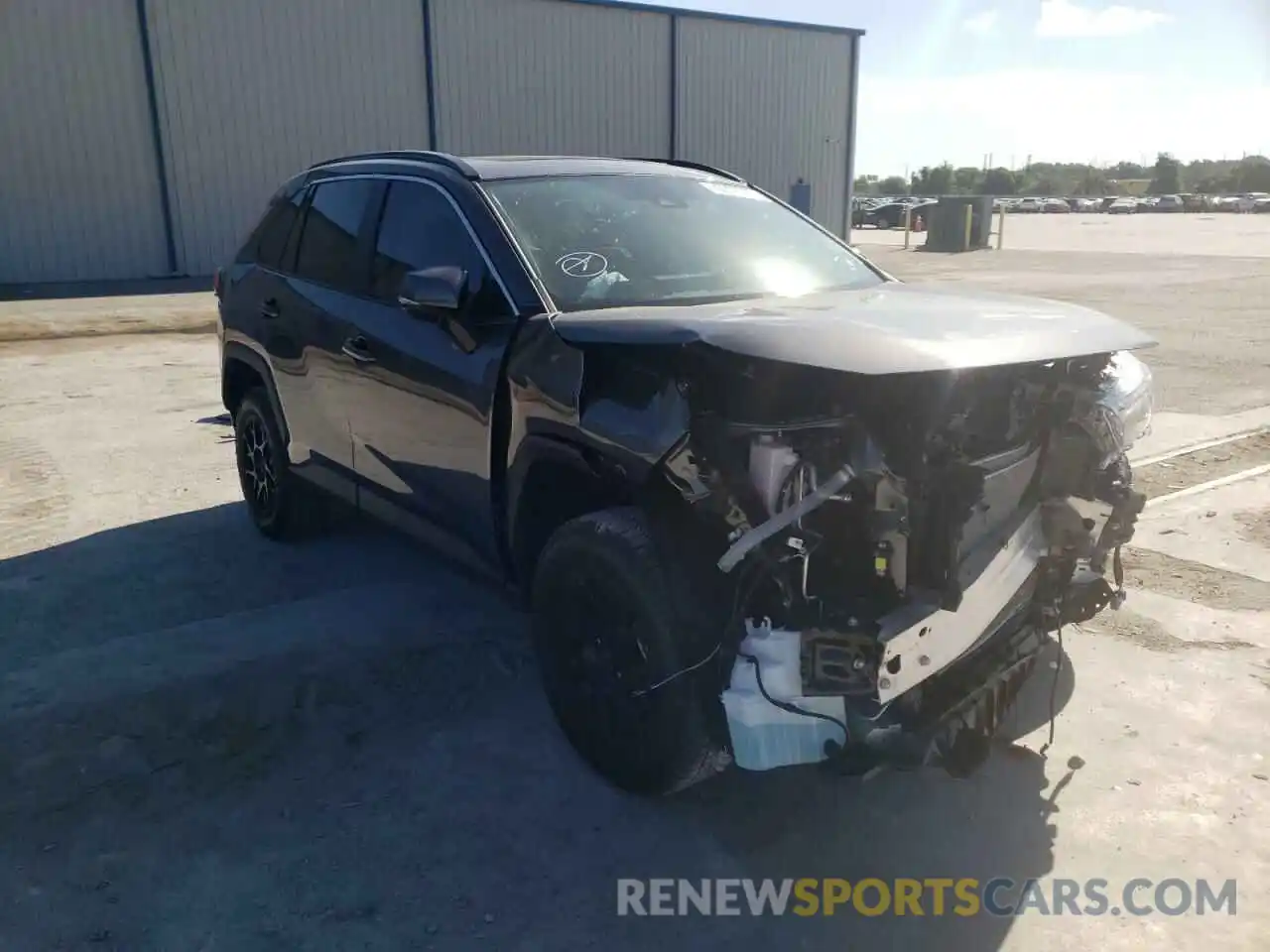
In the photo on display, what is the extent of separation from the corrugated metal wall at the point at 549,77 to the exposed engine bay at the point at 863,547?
864 inches

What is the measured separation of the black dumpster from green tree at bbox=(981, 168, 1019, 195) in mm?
78757

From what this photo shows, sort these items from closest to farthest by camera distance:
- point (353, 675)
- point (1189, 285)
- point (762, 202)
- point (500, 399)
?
point (500, 399) < point (353, 675) < point (762, 202) < point (1189, 285)

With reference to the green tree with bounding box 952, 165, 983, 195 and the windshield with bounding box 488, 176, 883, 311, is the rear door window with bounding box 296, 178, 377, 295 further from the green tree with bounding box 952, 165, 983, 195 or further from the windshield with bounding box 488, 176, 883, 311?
the green tree with bounding box 952, 165, 983, 195

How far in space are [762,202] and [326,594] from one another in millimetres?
2719

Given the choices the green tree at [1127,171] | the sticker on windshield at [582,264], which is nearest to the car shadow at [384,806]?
the sticker on windshield at [582,264]

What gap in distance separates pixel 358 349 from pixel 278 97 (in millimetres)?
19490

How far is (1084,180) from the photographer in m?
105

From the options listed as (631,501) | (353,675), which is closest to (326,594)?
(353,675)

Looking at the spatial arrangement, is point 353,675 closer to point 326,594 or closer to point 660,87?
point 326,594

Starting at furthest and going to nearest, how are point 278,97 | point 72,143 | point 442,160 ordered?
1. point 278,97
2. point 72,143
3. point 442,160

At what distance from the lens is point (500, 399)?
11.5 feet

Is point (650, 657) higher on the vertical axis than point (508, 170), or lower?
lower

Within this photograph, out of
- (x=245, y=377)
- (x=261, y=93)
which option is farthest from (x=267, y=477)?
(x=261, y=93)

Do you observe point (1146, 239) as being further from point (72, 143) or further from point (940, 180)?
point (940, 180)
